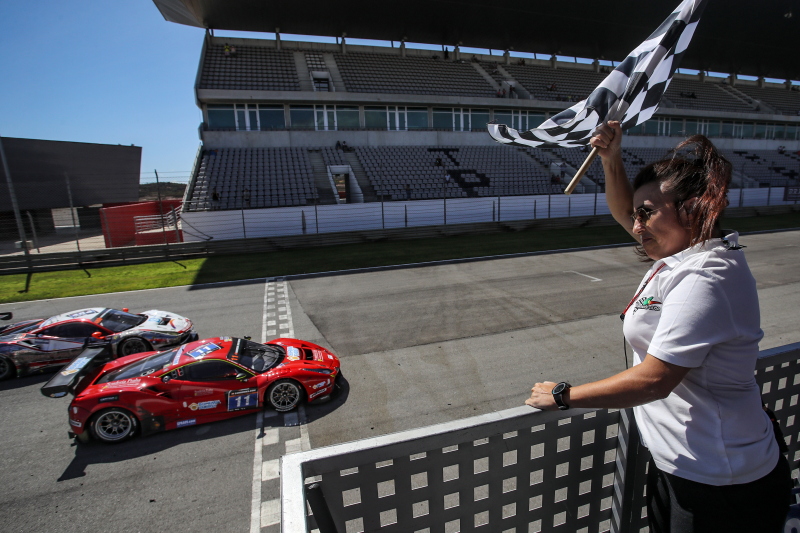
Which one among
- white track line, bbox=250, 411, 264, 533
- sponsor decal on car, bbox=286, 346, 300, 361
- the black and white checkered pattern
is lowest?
white track line, bbox=250, 411, 264, 533

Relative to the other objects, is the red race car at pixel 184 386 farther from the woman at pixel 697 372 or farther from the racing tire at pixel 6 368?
the woman at pixel 697 372

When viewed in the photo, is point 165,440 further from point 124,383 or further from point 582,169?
point 582,169

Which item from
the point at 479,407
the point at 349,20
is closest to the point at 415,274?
the point at 479,407

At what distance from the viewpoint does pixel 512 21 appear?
108 feet

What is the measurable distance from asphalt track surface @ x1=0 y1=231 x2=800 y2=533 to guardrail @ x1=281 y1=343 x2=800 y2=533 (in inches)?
119

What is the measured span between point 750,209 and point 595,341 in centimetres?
2938

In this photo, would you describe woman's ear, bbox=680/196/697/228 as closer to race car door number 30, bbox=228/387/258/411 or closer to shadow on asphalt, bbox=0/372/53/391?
race car door number 30, bbox=228/387/258/411

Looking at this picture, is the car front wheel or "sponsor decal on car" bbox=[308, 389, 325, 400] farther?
the car front wheel

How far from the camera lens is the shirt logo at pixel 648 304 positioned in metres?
1.63

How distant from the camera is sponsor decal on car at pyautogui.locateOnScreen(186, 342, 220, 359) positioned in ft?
20.9

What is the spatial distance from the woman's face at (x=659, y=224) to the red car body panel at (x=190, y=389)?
18.4 ft

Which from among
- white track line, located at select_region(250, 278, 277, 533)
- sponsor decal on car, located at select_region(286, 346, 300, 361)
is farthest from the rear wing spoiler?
sponsor decal on car, located at select_region(286, 346, 300, 361)

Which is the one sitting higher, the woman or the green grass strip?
the woman

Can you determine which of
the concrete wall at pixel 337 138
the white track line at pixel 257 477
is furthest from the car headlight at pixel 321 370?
the concrete wall at pixel 337 138
